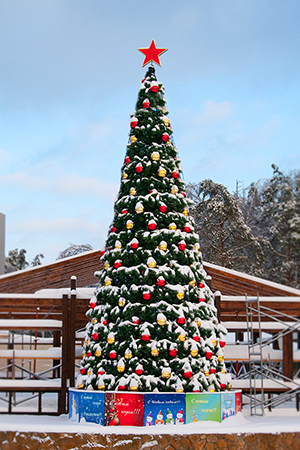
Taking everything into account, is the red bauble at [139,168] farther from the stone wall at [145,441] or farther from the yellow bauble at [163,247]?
the stone wall at [145,441]

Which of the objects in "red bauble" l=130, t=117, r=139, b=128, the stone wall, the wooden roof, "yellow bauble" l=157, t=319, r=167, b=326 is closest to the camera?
the stone wall

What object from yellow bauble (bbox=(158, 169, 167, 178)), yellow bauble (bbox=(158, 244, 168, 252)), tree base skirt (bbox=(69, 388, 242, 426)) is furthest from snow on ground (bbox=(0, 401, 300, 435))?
yellow bauble (bbox=(158, 169, 167, 178))

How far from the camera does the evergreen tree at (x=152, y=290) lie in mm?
6562

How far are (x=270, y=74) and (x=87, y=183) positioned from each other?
36.1 feet

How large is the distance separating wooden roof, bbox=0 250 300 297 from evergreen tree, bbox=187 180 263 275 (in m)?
9.09

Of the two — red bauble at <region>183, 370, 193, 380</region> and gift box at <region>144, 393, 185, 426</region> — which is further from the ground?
red bauble at <region>183, 370, 193, 380</region>

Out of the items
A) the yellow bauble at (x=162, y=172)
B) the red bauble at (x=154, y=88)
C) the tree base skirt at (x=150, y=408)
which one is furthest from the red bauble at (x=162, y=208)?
the tree base skirt at (x=150, y=408)

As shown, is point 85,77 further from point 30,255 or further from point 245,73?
point 30,255

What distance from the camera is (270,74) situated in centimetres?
1355

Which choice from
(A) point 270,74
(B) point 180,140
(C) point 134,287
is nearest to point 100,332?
(C) point 134,287

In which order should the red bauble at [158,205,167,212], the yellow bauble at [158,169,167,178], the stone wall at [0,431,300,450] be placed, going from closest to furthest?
the stone wall at [0,431,300,450]
the red bauble at [158,205,167,212]
the yellow bauble at [158,169,167,178]

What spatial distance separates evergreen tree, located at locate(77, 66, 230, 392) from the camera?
6562 mm

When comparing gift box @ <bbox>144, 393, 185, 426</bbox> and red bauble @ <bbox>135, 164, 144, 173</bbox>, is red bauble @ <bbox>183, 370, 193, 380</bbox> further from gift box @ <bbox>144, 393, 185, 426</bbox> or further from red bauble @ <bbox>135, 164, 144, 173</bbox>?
red bauble @ <bbox>135, 164, 144, 173</bbox>

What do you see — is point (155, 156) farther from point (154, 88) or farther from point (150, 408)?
point (150, 408)
